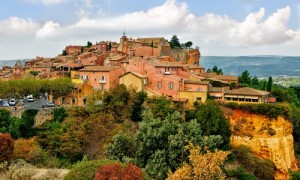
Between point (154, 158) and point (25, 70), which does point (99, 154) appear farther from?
point (25, 70)

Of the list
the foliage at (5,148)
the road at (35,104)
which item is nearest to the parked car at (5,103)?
the road at (35,104)

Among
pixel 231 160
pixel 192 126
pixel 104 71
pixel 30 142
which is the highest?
pixel 104 71

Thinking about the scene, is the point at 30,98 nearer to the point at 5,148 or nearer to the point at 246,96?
the point at 5,148

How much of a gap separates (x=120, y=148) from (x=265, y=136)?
18.6m

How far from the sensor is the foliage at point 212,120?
35844 mm

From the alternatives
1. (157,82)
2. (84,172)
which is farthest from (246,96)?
(84,172)

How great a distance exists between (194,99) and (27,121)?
726 inches

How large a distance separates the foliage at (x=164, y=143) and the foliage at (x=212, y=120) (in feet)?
22.5

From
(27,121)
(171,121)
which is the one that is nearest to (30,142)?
(27,121)

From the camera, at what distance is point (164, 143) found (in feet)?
92.7

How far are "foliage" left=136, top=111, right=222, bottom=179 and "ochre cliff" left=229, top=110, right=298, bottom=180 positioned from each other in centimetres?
1229

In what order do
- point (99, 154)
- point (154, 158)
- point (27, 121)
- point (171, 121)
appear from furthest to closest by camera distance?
point (27, 121), point (99, 154), point (171, 121), point (154, 158)

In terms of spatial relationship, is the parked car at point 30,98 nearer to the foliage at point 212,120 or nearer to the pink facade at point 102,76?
the pink facade at point 102,76

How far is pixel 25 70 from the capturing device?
64.4 metres
